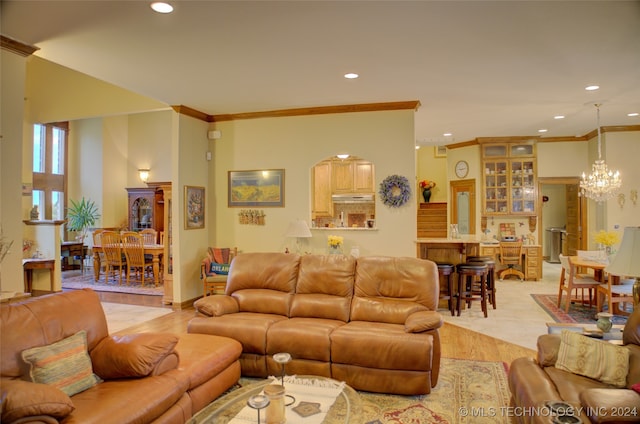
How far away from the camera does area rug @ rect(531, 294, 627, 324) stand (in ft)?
17.1

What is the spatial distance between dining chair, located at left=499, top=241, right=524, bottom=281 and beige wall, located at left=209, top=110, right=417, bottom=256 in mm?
3470

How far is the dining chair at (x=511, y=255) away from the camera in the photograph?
26.7 ft

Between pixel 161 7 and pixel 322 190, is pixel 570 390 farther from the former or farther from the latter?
pixel 322 190

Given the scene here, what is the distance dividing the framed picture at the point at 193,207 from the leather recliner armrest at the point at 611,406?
5.24 m

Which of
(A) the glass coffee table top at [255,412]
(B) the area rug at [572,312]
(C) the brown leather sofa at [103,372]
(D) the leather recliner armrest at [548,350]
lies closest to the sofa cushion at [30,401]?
(C) the brown leather sofa at [103,372]

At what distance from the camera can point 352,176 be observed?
8445mm

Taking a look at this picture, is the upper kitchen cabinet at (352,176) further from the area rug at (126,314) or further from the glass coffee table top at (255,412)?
the glass coffee table top at (255,412)

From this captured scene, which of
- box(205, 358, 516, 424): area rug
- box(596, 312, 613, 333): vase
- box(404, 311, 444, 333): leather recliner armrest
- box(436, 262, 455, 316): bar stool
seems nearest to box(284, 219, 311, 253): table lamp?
box(436, 262, 455, 316): bar stool

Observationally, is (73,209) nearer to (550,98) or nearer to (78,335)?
(78,335)

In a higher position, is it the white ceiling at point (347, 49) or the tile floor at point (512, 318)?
the white ceiling at point (347, 49)

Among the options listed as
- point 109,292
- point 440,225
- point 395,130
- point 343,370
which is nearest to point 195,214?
point 109,292

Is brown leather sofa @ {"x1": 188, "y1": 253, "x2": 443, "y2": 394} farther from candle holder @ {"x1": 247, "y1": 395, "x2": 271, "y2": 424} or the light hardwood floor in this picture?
candle holder @ {"x1": 247, "y1": 395, "x2": 271, "y2": 424}

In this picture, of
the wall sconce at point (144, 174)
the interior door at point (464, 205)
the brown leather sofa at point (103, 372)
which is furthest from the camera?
the wall sconce at point (144, 174)

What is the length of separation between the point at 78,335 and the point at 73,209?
28.2 feet
